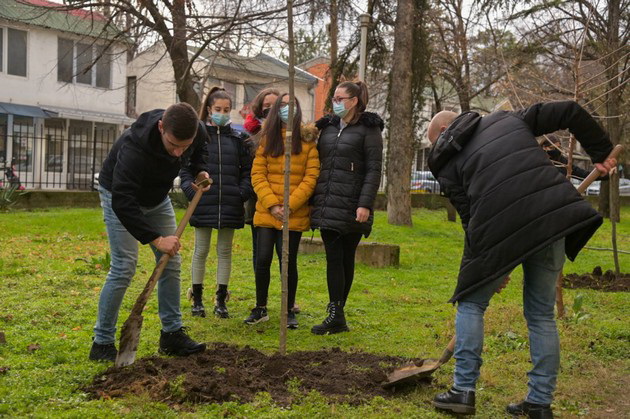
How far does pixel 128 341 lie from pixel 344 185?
2190 mm

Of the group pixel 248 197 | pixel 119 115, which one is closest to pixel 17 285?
pixel 248 197

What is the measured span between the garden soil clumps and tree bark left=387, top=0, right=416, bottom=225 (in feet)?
35.0

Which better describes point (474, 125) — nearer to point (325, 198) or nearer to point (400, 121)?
point (325, 198)

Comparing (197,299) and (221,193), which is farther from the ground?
(221,193)

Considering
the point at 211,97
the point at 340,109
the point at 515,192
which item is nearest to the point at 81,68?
the point at 211,97

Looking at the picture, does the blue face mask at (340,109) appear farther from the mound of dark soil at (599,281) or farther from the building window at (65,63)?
the building window at (65,63)

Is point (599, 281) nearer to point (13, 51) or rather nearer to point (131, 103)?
point (13, 51)

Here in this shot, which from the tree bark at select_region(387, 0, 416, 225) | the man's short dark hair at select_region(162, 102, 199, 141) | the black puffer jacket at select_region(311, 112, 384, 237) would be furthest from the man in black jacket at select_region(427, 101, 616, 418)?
the tree bark at select_region(387, 0, 416, 225)

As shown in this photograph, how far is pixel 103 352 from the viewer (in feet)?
14.6

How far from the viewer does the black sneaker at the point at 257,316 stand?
5.80 meters

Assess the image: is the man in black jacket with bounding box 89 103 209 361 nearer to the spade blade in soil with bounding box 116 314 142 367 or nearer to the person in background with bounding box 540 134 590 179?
the spade blade in soil with bounding box 116 314 142 367

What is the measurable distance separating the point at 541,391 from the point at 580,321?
8.29 ft

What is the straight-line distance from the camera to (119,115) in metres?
30.1

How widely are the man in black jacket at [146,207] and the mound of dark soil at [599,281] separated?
5.41 metres
